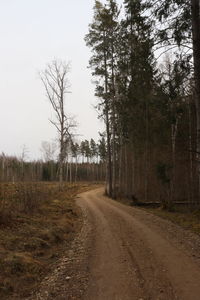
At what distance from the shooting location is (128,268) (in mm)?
6246

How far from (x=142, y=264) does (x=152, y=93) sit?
7.52 metres

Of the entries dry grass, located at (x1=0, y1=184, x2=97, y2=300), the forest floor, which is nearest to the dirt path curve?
the forest floor

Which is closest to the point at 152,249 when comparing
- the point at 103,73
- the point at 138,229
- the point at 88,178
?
the point at 138,229

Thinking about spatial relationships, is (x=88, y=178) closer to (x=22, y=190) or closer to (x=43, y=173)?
(x=43, y=173)

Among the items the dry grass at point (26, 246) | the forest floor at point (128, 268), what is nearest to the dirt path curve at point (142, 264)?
the forest floor at point (128, 268)

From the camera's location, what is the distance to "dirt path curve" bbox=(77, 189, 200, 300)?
16.2 feet

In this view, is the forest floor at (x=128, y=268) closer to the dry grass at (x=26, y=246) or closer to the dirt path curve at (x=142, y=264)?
the dirt path curve at (x=142, y=264)

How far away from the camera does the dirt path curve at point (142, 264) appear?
16.2 feet

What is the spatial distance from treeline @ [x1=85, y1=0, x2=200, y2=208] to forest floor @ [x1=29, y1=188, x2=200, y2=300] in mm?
3743

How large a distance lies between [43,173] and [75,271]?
6619cm

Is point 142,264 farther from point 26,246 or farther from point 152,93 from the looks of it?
point 152,93

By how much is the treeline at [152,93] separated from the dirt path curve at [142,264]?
3.53m

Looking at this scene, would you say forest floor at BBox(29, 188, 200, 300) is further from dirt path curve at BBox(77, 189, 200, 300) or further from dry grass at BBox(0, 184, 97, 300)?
dry grass at BBox(0, 184, 97, 300)

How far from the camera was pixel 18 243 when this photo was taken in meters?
8.16
